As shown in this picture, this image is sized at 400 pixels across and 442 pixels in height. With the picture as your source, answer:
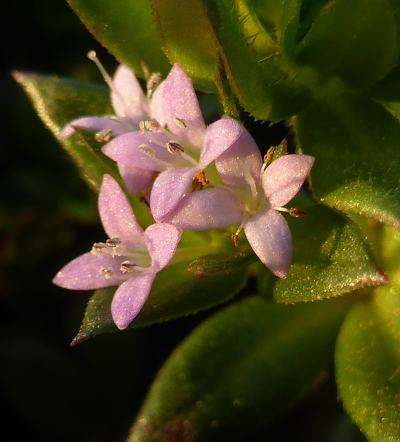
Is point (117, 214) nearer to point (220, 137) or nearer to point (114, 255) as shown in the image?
point (114, 255)

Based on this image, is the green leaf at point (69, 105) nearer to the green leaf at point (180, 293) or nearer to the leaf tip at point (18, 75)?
the leaf tip at point (18, 75)

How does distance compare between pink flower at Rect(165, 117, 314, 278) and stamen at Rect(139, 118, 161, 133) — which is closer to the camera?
pink flower at Rect(165, 117, 314, 278)

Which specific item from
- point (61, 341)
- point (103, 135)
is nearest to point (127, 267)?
point (103, 135)

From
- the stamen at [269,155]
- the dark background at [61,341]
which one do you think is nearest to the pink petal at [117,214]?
the stamen at [269,155]

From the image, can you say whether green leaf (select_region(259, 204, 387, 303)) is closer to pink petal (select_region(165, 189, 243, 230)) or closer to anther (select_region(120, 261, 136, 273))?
pink petal (select_region(165, 189, 243, 230))

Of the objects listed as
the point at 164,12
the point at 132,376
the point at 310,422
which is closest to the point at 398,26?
the point at 164,12

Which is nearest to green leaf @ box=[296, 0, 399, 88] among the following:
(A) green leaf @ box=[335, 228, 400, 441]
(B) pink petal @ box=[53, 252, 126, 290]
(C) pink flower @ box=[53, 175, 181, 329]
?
(A) green leaf @ box=[335, 228, 400, 441]

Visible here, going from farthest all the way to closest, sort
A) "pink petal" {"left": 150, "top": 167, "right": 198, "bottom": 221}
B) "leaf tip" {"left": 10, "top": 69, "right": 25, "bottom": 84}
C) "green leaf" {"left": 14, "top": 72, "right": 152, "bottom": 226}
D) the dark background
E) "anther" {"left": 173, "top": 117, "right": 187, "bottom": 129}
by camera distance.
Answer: the dark background, "leaf tip" {"left": 10, "top": 69, "right": 25, "bottom": 84}, "green leaf" {"left": 14, "top": 72, "right": 152, "bottom": 226}, "anther" {"left": 173, "top": 117, "right": 187, "bottom": 129}, "pink petal" {"left": 150, "top": 167, "right": 198, "bottom": 221}

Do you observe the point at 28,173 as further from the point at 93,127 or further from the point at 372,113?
the point at 372,113
